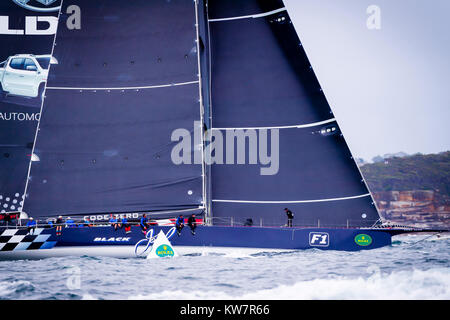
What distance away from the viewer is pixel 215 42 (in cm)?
1678

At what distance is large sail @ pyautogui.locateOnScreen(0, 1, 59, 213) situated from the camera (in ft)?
57.4

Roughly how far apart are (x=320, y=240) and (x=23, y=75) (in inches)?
447

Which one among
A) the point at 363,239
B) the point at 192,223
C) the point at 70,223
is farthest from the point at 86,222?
the point at 363,239

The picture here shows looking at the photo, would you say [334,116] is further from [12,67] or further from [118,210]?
[12,67]

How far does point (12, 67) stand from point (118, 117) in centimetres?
527

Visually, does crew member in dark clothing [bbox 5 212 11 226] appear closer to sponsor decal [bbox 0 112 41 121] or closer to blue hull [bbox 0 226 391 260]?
blue hull [bbox 0 226 391 260]

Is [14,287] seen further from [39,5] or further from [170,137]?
[39,5]

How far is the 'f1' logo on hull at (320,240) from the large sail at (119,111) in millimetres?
3235

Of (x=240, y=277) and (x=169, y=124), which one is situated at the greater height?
(x=169, y=124)

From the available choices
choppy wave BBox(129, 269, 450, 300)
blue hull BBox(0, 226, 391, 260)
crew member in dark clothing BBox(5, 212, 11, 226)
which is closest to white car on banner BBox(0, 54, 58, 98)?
crew member in dark clothing BBox(5, 212, 11, 226)

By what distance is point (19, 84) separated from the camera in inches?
705

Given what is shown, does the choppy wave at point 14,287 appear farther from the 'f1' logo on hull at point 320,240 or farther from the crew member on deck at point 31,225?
the 'f1' logo on hull at point 320,240

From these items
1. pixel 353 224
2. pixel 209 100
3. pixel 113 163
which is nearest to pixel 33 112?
pixel 113 163

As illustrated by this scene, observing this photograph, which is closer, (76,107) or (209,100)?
(76,107)
